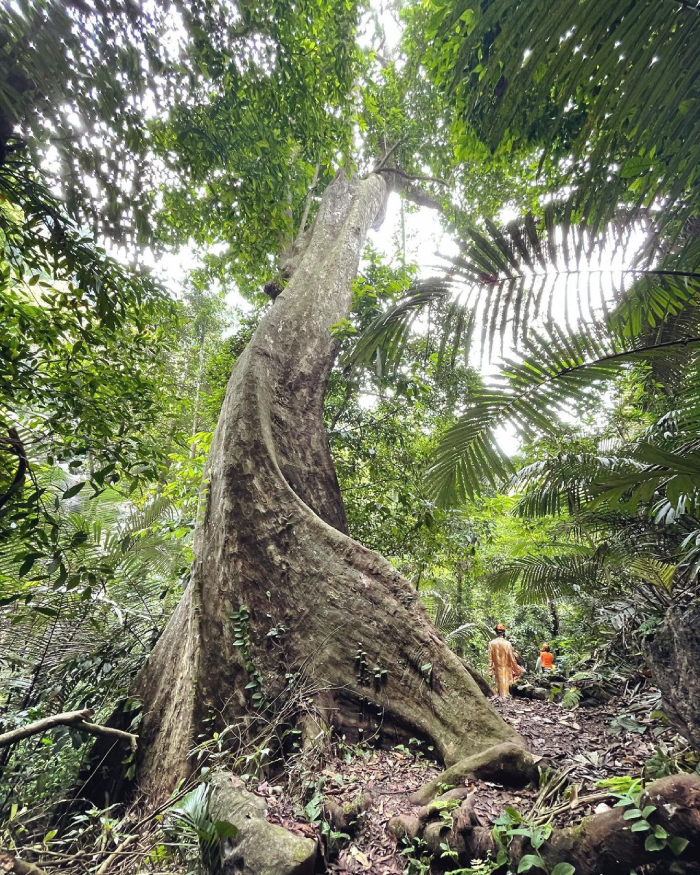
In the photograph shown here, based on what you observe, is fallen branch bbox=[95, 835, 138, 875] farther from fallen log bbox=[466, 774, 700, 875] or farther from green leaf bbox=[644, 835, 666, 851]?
green leaf bbox=[644, 835, 666, 851]

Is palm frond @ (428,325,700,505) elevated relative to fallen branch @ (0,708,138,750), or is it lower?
elevated

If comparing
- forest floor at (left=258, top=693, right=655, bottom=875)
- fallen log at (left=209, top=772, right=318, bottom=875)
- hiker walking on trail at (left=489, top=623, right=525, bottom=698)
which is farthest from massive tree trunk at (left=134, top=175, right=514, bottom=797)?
hiker walking on trail at (left=489, top=623, right=525, bottom=698)

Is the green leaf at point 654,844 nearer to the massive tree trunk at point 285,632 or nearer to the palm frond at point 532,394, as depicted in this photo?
the massive tree trunk at point 285,632

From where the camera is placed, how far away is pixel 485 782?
179 centimetres

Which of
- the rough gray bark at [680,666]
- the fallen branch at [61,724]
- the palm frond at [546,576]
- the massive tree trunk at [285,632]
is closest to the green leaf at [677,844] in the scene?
the rough gray bark at [680,666]

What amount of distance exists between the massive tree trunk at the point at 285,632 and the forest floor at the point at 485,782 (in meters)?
0.22

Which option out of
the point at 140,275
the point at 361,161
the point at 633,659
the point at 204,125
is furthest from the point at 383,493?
the point at 361,161

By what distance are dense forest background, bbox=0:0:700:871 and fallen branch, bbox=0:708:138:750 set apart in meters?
0.27

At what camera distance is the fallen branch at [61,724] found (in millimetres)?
1755

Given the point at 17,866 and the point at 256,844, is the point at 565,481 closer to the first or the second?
the point at 256,844

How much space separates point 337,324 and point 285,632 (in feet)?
10.1

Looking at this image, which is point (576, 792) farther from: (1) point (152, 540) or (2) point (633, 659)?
(1) point (152, 540)

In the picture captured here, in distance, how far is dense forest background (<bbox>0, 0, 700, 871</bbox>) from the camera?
1.68 m

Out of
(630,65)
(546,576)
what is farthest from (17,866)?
(546,576)
